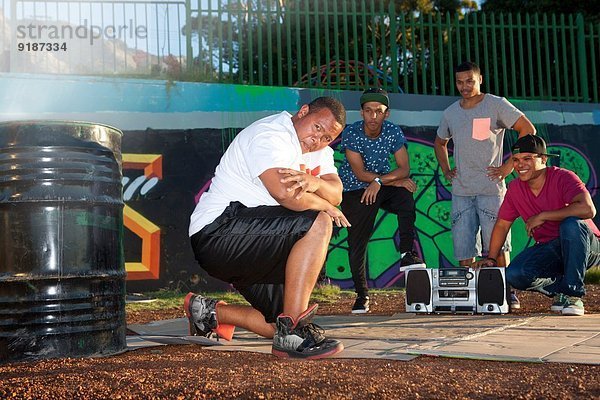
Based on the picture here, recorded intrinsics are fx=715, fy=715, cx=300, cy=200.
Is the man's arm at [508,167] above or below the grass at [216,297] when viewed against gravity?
above

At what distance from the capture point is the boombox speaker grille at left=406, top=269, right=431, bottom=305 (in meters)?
5.27

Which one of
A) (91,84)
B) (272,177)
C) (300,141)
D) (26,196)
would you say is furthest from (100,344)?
(91,84)

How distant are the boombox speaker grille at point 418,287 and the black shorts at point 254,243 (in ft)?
5.11

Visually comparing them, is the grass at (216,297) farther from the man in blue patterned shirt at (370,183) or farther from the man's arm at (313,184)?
the man's arm at (313,184)

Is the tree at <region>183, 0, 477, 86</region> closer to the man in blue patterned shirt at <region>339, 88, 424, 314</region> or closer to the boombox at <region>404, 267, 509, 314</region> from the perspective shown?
the man in blue patterned shirt at <region>339, 88, 424, 314</region>

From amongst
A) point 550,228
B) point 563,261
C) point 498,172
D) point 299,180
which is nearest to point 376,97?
point 498,172

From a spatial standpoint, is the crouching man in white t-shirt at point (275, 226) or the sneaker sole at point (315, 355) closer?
the sneaker sole at point (315, 355)

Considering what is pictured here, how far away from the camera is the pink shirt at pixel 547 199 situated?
5234 millimetres

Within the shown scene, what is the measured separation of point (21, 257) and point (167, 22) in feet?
18.3

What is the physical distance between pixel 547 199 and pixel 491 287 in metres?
0.80

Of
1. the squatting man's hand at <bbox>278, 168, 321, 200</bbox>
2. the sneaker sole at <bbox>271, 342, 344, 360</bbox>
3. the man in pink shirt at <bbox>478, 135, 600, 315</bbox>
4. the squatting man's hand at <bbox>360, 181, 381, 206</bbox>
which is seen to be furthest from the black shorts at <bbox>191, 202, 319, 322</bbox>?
the man in pink shirt at <bbox>478, 135, 600, 315</bbox>

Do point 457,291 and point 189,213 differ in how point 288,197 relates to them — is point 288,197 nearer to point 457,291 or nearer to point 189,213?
point 457,291

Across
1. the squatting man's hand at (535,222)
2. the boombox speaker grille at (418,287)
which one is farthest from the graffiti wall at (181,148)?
the squatting man's hand at (535,222)

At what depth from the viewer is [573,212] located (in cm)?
511
